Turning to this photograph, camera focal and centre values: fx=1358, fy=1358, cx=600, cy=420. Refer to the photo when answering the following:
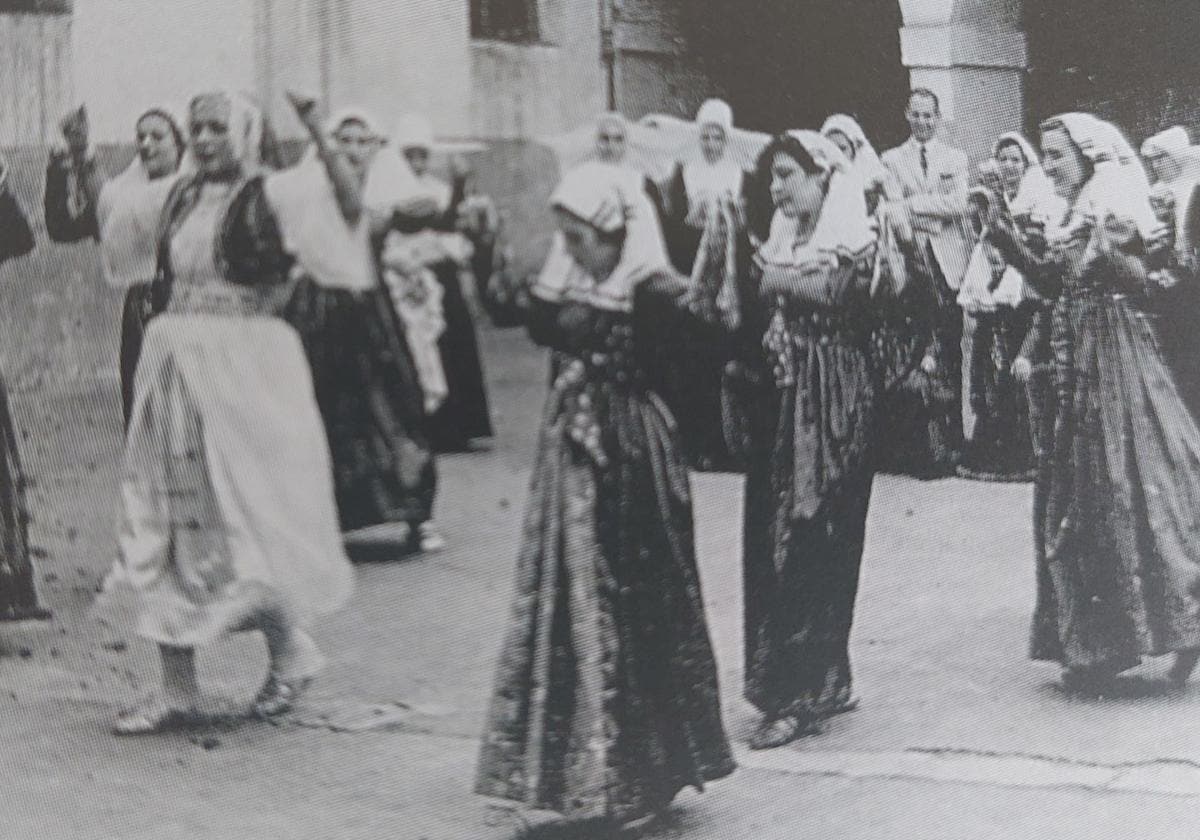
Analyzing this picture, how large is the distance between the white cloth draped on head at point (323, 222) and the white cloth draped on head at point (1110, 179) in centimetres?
209

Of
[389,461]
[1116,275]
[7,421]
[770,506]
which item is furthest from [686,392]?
[7,421]

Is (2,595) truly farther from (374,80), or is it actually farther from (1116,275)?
(1116,275)

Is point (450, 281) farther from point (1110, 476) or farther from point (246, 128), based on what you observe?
point (1110, 476)

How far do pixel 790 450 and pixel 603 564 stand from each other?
66 centimetres

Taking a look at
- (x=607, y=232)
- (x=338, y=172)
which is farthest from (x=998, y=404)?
(x=338, y=172)

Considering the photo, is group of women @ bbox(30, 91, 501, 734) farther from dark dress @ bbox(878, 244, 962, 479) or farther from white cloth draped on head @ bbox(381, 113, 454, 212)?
dark dress @ bbox(878, 244, 962, 479)

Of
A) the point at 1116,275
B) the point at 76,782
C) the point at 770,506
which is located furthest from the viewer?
the point at 1116,275

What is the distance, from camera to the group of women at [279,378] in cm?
352

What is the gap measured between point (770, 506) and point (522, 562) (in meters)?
0.72

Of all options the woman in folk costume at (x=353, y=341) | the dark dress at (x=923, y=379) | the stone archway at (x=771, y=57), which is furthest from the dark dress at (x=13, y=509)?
the dark dress at (x=923, y=379)

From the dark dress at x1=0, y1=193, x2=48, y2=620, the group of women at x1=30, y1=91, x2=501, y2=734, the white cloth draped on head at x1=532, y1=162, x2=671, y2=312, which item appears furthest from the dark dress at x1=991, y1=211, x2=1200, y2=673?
the dark dress at x1=0, y1=193, x2=48, y2=620

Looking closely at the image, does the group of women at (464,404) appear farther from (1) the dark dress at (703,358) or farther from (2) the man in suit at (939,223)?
(2) the man in suit at (939,223)

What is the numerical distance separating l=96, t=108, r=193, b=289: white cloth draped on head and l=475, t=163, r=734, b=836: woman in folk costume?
103cm

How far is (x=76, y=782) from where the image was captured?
11.4 ft
